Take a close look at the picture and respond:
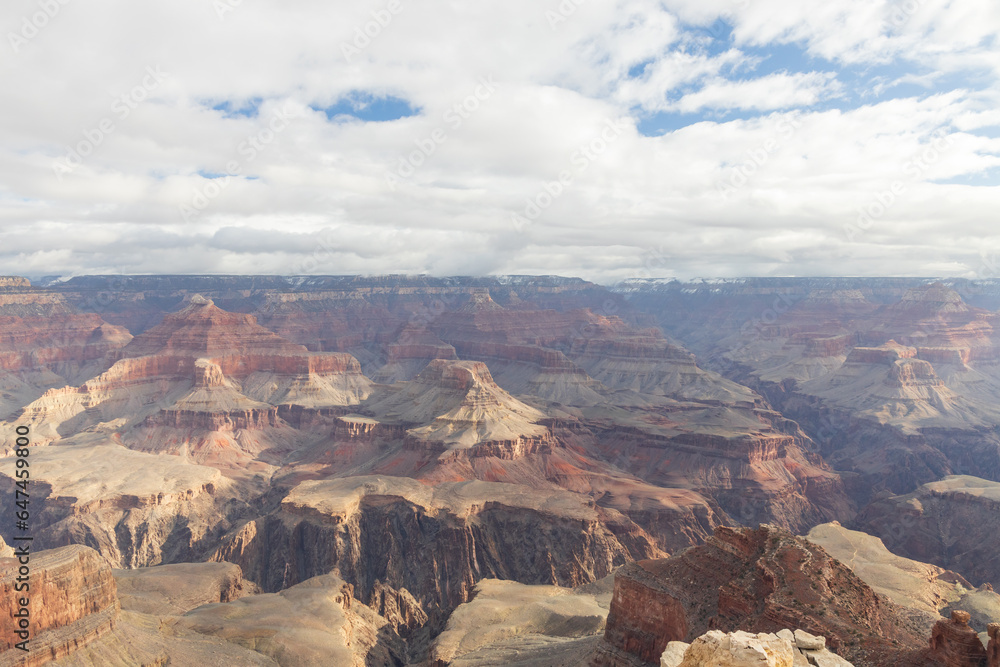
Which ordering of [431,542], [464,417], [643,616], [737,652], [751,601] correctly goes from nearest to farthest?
[737,652] → [751,601] → [643,616] → [431,542] → [464,417]

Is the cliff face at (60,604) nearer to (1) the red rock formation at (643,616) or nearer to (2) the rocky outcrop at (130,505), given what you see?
(1) the red rock formation at (643,616)

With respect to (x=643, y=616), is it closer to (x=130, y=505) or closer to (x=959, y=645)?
(x=959, y=645)

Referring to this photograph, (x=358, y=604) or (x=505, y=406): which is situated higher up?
(x=505, y=406)

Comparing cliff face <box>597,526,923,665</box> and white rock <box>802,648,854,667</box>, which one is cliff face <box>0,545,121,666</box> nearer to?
cliff face <box>597,526,923,665</box>

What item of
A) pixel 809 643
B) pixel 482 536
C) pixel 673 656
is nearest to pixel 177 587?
pixel 482 536

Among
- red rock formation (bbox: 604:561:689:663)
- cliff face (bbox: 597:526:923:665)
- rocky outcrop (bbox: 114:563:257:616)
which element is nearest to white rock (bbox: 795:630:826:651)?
cliff face (bbox: 597:526:923:665)

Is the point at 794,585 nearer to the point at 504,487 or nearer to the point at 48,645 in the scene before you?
the point at 48,645

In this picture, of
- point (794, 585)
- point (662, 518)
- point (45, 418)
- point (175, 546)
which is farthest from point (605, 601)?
point (45, 418)
